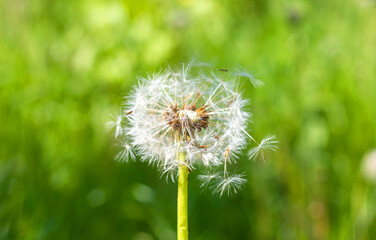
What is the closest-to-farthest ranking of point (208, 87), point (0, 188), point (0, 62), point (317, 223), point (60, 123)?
point (208, 87), point (0, 188), point (317, 223), point (60, 123), point (0, 62)

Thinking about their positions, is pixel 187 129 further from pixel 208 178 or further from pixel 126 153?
pixel 126 153

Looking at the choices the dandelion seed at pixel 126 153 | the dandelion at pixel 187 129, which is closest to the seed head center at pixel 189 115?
the dandelion at pixel 187 129

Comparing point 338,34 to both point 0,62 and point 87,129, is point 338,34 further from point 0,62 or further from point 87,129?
point 0,62

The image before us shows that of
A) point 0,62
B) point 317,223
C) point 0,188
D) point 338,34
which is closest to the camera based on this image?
point 0,188

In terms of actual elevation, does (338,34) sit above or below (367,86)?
above

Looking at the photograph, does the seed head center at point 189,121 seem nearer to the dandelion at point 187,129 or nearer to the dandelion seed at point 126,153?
the dandelion at point 187,129

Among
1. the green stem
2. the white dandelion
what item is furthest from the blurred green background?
the green stem

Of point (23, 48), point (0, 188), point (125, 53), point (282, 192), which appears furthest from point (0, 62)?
point (282, 192)
